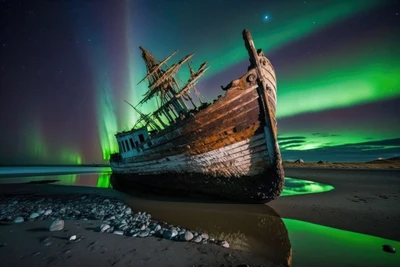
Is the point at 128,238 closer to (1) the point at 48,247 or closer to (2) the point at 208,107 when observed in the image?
(1) the point at 48,247

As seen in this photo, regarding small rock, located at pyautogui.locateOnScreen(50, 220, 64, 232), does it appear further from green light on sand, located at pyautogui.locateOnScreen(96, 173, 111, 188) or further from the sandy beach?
green light on sand, located at pyautogui.locateOnScreen(96, 173, 111, 188)

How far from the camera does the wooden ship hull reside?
764 centimetres

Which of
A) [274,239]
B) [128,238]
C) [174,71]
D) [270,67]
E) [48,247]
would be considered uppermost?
[174,71]

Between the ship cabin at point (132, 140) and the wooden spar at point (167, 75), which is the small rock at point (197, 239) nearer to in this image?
the ship cabin at point (132, 140)

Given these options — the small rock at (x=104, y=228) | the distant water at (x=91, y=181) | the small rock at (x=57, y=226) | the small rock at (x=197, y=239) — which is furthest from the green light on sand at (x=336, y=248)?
the distant water at (x=91, y=181)

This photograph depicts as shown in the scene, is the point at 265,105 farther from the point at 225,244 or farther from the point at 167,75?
the point at 167,75

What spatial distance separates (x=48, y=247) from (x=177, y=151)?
5.77 metres

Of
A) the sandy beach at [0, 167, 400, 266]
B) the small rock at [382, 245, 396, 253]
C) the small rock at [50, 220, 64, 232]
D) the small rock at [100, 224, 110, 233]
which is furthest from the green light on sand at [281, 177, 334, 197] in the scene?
the small rock at [50, 220, 64, 232]

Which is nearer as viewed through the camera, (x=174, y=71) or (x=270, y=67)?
(x=270, y=67)

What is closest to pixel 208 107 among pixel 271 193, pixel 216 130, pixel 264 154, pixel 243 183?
pixel 216 130

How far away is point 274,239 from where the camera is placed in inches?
185

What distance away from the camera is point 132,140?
14.9m

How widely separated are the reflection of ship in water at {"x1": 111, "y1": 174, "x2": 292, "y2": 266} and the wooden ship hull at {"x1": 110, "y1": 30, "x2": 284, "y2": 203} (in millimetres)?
889

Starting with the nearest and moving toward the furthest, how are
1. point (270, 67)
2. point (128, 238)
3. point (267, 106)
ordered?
point (128, 238), point (267, 106), point (270, 67)
